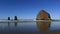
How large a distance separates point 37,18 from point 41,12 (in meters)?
5.45

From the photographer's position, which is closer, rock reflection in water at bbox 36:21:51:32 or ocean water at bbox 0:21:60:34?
ocean water at bbox 0:21:60:34

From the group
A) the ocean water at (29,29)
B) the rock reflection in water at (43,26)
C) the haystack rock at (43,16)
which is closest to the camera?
the ocean water at (29,29)

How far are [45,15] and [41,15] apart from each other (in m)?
3.17

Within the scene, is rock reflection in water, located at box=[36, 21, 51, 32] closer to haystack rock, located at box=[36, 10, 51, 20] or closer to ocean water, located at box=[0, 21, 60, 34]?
ocean water, located at box=[0, 21, 60, 34]

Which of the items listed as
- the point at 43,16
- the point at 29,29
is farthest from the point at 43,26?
the point at 43,16

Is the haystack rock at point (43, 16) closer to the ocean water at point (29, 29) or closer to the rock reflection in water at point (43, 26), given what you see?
the rock reflection in water at point (43, 26)

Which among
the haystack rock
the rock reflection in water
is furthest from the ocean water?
the haystack rock

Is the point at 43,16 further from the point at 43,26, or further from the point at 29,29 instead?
the point at 29,29

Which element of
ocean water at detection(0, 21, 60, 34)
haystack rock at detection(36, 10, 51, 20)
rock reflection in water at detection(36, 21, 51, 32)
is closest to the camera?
ocean water at detection(0, 21, 60, 34)

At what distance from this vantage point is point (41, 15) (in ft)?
307

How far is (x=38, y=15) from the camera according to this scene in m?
93.8

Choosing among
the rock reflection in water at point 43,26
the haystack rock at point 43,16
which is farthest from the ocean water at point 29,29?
the haystack rock at point 43,16

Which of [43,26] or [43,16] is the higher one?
[43,16]

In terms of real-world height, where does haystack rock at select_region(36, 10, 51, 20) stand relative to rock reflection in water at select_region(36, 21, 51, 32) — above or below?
above
